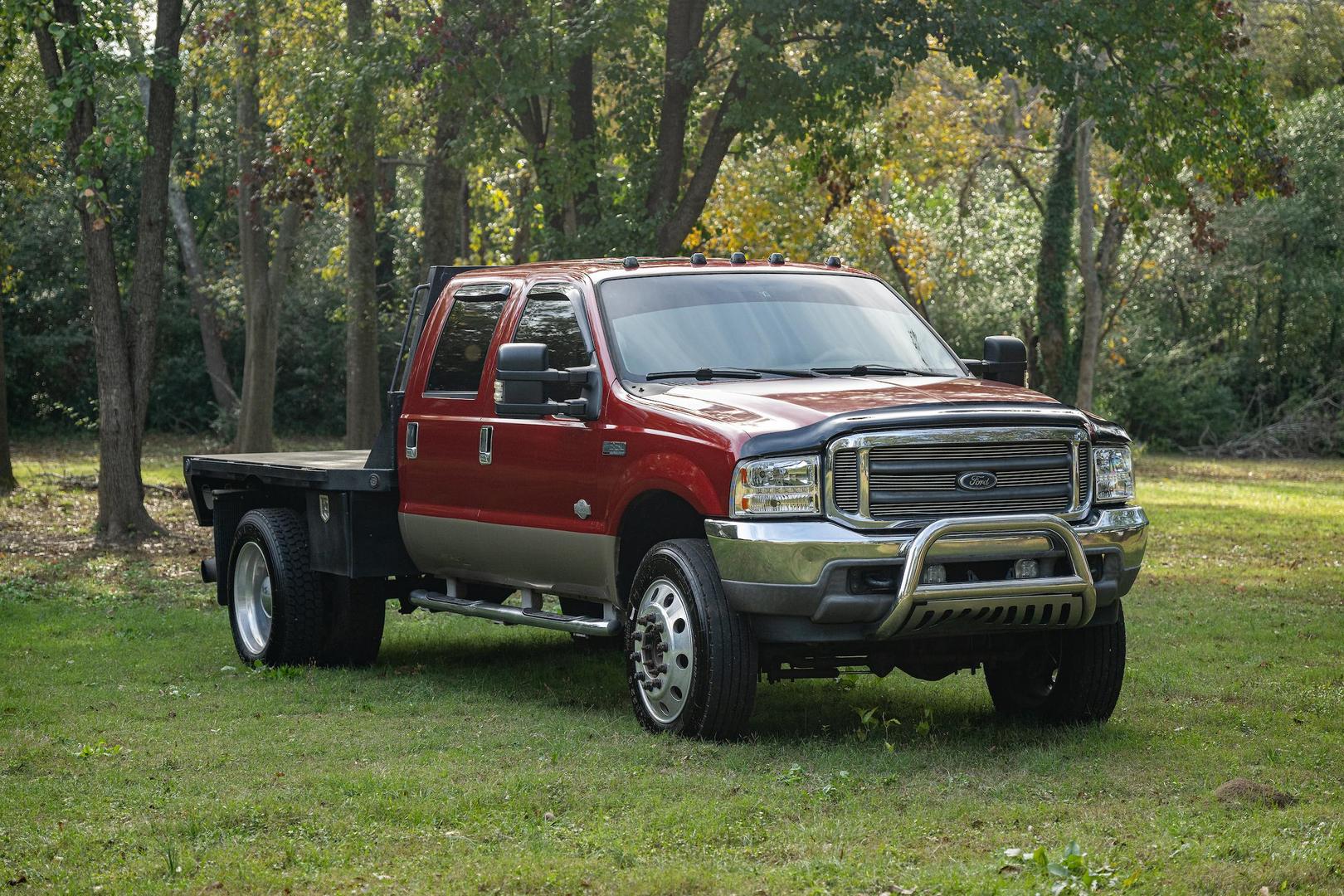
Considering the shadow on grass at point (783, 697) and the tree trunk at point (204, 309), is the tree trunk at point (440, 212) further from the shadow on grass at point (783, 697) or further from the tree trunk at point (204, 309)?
the tree trunk at point (204, 309)

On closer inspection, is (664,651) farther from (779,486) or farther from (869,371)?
(869,371)

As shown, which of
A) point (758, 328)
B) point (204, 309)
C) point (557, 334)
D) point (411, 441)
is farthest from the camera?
point (204, 309)

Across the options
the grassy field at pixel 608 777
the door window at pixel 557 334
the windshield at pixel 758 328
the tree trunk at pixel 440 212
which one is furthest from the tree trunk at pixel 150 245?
the windshield at pixel 758 328

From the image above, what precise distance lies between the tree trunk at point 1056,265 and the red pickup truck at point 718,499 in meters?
23.5

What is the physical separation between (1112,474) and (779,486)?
163 centimetres

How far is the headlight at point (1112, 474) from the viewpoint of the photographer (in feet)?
25.8

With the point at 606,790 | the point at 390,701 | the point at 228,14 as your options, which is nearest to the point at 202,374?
the point at 228,14

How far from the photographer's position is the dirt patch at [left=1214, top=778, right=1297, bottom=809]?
654 centimetres

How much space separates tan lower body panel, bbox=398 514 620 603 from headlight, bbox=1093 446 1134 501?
7.23ft

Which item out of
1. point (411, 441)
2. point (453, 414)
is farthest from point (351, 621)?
point (453, 414)

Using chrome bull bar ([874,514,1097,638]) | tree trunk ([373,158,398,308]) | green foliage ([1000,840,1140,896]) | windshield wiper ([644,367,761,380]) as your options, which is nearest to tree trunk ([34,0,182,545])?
windshield wiper ([644,367,761,380])

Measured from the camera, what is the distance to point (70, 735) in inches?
322

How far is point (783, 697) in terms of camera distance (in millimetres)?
9414

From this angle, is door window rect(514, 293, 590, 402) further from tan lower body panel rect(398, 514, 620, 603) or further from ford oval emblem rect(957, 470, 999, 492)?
ford oval emblem rect(957, 470, 999, 492)
